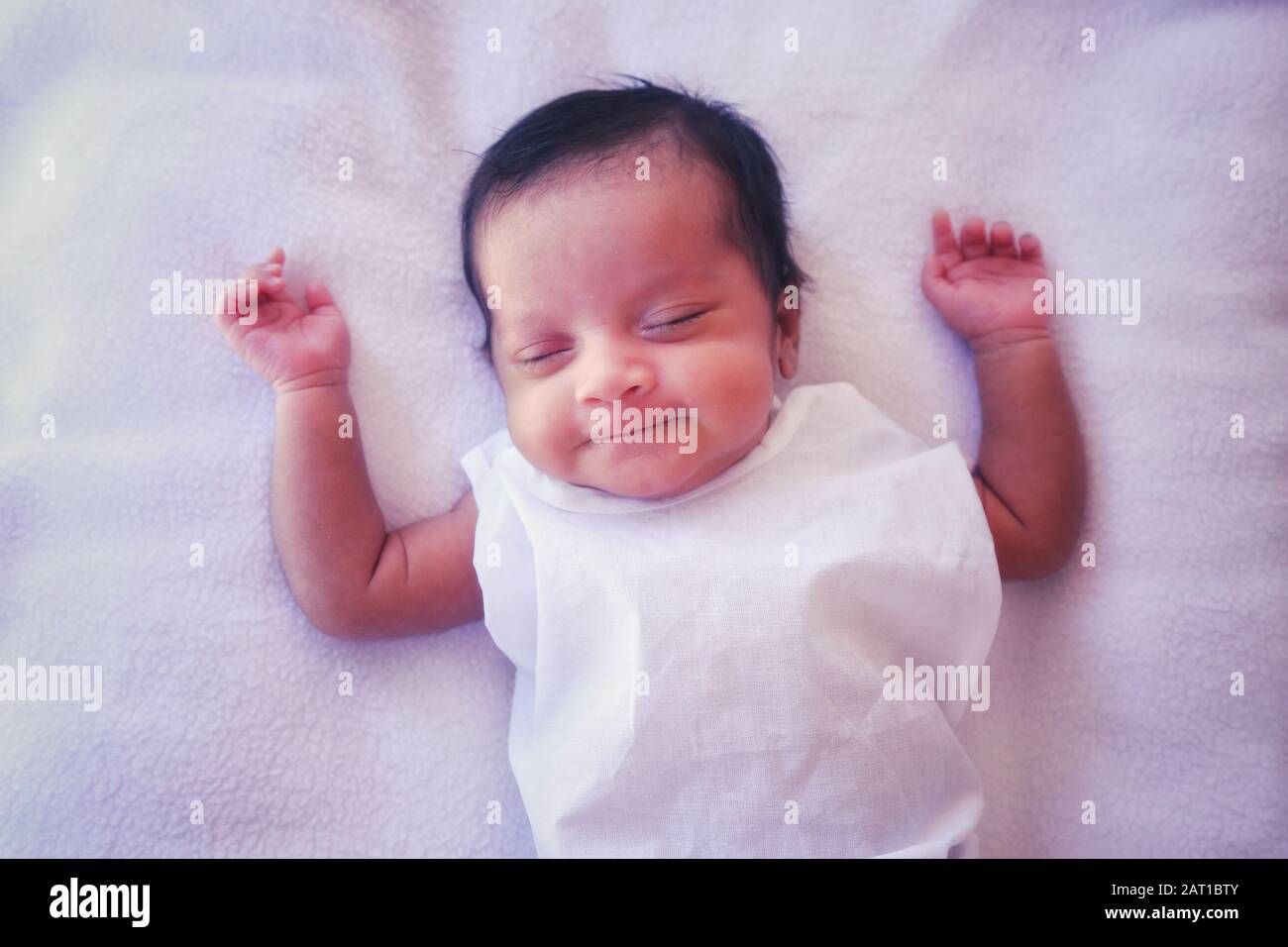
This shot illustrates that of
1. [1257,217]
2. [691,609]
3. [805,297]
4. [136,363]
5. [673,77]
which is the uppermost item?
[673,77]

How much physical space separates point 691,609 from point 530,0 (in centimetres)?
101

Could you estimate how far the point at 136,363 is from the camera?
1403 millimetres

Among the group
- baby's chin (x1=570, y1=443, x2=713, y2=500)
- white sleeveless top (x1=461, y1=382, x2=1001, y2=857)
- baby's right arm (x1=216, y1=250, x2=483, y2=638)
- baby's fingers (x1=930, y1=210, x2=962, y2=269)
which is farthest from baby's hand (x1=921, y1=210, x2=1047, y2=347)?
baby's right arm (x1=216, y1=250, x2=483, y2=638)

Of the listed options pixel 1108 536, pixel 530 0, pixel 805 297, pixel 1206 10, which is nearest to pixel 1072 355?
pixel 1108 536

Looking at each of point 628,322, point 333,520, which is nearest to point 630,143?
point 628,322

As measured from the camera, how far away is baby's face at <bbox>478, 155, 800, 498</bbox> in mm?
1204

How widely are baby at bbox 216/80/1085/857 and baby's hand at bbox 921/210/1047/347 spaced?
3.7 inches

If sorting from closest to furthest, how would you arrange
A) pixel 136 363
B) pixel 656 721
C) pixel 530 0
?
pixel 656 721 → pixel 136 363 → pixel 530 0

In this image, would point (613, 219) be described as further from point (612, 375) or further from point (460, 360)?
point (460, 360)

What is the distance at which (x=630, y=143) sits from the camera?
124 centimetres

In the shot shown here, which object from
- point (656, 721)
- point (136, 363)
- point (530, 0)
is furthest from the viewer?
point (530, 0)

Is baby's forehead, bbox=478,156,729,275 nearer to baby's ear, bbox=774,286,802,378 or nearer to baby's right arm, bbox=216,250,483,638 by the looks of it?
baby's ear, bbox=774,286,802,378

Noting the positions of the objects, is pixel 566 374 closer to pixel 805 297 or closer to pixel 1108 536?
pixel 805 297

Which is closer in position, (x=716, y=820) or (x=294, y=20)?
(x=716, y=820)
